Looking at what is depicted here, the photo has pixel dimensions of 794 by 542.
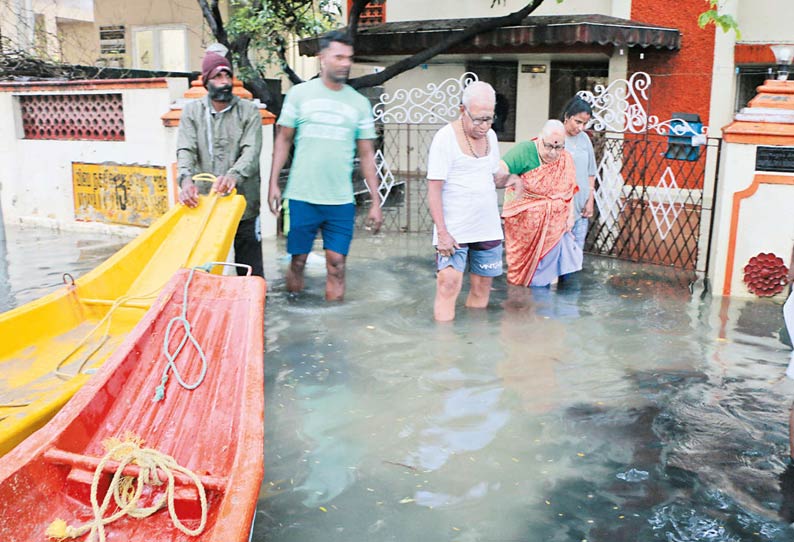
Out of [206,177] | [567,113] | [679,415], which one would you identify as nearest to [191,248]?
[206,177]

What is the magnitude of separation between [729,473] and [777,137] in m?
3.71

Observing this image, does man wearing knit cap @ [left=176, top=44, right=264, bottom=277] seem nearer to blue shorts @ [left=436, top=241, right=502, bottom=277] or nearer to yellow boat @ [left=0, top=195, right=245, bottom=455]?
yellow boat @ [left=0, top=195, right=245, bottom=455]

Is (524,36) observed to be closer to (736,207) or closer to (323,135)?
(736,207)

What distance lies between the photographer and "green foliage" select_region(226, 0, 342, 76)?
979 centimetres

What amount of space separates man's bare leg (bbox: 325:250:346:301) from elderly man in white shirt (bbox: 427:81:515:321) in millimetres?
820

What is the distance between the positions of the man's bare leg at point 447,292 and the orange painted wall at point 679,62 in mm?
8693

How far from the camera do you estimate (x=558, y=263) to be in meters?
6.79

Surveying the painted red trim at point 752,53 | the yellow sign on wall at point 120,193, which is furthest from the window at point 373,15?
the yellow sign on wall at point 120,193

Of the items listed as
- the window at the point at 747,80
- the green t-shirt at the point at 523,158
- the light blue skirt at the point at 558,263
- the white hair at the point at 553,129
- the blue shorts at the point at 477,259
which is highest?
the window at the point at 747,80

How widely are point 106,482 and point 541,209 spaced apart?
4576mm

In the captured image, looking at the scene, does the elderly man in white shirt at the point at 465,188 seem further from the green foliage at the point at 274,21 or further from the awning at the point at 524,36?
the awning at the point at 524,36

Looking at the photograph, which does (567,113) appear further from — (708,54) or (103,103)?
(708,54)

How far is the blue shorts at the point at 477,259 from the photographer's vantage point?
5.43 m

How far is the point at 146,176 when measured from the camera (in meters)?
8.77
